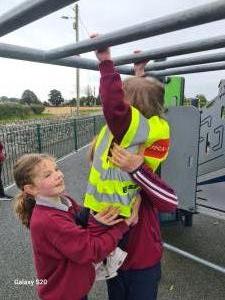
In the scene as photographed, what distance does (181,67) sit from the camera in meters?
2.52

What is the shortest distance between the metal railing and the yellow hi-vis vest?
6.55m

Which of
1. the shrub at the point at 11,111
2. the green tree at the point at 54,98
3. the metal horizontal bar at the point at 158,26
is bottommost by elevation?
the shrub at the point at 11,111

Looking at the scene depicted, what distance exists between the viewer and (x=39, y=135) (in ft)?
29.0

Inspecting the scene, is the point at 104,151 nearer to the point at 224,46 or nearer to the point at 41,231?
the point at 41,231

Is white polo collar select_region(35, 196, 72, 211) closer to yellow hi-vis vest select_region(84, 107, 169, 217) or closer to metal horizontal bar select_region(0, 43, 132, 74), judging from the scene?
yellow hi-vis vest select_region(84, 107, 169, 217)

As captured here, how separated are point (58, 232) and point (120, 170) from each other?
365mm

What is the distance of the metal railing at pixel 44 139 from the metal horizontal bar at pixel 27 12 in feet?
23.3

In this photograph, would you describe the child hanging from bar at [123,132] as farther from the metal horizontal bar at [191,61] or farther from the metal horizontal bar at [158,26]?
the metal horizontal bar at [191,61]

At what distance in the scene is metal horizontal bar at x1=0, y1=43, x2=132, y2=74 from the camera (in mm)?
1313

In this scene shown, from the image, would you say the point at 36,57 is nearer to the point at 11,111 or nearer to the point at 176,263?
the point at 176,263

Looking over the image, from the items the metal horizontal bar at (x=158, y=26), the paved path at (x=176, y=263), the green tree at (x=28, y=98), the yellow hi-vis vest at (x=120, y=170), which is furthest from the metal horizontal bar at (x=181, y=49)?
the green tree at (x=28, y=98)

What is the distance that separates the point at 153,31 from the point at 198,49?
0.60 meters

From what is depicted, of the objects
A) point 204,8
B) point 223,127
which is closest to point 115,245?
point 204,8

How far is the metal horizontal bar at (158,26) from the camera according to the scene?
0.82 metres
